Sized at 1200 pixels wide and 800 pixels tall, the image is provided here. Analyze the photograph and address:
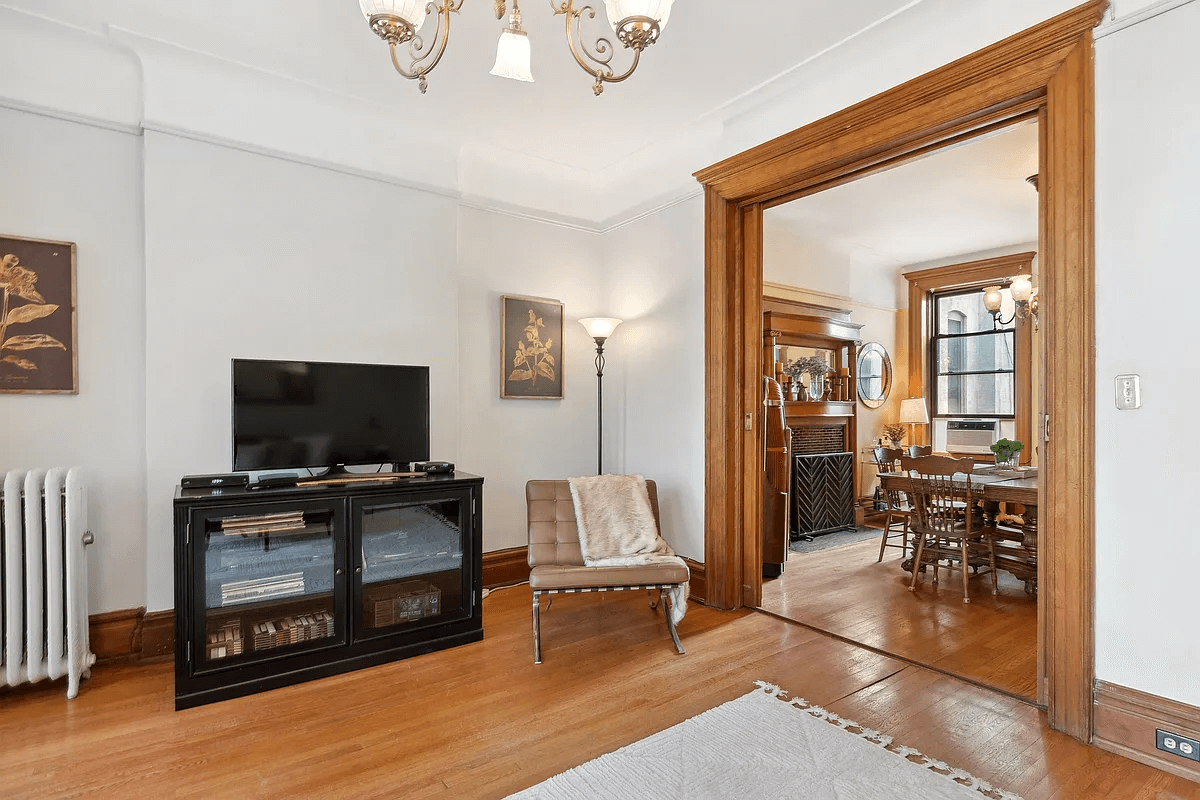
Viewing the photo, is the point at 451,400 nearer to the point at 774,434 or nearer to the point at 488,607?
the point at 488,607

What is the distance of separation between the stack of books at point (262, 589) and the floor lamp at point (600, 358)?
2154mm

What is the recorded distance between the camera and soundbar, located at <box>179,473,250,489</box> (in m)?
2.89

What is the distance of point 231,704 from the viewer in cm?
269

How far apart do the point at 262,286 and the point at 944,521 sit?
4675 millimetres

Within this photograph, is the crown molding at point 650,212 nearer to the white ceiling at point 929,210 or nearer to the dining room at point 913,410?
the dining room at point 913,410

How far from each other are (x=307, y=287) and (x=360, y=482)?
3.99 feet

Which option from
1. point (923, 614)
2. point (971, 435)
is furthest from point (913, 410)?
point (923, 614)

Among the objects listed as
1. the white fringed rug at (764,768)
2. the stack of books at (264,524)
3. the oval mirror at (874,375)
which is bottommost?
the white fringed rug at (764,768)

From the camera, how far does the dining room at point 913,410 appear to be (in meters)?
3.91

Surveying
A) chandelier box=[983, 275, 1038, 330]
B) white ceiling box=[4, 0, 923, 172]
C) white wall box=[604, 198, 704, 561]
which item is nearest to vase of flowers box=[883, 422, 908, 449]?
chandelier box=[983, 275, 1038, 330]

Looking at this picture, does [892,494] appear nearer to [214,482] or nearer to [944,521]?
[944,521]

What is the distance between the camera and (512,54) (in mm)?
1991

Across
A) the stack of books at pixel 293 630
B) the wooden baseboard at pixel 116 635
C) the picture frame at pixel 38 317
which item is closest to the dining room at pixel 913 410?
the stack of books at pixel 293 630

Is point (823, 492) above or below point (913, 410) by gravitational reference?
below
